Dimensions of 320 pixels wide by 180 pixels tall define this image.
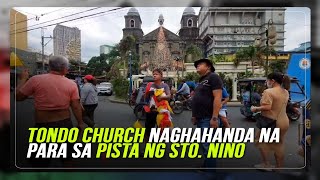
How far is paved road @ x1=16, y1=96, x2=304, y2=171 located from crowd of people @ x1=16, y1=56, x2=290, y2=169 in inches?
2.0

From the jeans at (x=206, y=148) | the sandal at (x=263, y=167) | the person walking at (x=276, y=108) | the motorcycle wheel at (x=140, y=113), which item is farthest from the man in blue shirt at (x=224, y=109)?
the motorcycle wheel at (x=140, y=113)

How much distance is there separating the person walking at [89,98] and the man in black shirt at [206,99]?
35.3 inches

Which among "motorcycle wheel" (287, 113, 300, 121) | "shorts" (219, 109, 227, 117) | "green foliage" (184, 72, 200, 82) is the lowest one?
"motorcycle wheel" (287, 113, 300, 121)

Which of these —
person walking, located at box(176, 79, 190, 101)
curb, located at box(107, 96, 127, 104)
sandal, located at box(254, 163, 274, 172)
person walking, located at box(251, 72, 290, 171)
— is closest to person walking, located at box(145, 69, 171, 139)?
person walking, located at box(176, 79, 190, 101)

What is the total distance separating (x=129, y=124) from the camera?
10.1 ft

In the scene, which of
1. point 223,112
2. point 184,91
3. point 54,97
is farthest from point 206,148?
point 54,97

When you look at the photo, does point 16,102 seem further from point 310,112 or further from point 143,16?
point 310,112

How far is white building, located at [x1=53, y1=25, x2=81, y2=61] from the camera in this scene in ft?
10.1

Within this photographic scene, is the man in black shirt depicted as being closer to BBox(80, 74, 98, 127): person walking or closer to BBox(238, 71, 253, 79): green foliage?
BBox(238, 71, 253, 79): green foliage

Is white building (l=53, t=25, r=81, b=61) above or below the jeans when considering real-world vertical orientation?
above

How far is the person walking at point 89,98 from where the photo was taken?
3.07 metres

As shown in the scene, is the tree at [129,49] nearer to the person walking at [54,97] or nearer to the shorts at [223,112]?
the person walking at [54,97]

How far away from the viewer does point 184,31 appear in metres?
3.15

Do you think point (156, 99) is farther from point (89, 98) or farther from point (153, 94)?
point (89, 98)
